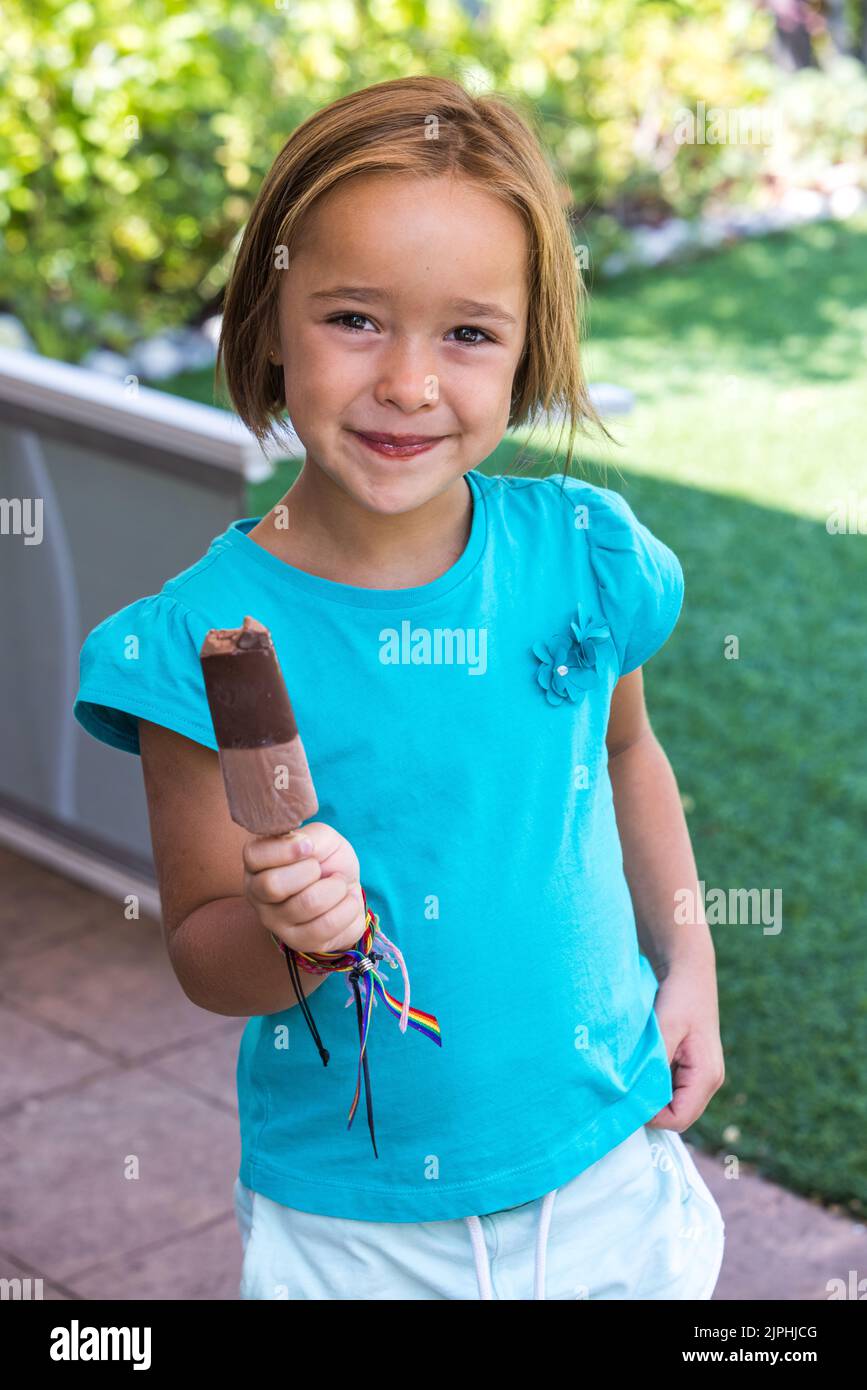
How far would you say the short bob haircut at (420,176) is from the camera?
4.77ft

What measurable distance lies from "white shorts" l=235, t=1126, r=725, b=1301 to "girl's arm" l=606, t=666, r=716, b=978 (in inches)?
10.3

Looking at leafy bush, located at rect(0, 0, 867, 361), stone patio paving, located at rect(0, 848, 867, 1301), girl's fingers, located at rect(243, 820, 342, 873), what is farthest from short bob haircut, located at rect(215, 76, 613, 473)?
leafy bush, located at rect(0, 0, 867, 361)

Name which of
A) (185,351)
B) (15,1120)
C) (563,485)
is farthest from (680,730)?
(185,351)

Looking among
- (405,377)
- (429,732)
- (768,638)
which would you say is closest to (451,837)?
(429,732)

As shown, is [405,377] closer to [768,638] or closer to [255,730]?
[255,730]

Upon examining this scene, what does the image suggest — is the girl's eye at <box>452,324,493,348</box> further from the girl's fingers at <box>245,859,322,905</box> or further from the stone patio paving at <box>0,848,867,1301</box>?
the stone patio paving at <box>0,848,867,1301</box>

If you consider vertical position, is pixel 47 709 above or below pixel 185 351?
below

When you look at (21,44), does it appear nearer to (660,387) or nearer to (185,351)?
(185,351)

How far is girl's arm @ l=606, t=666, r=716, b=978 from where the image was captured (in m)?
1.81

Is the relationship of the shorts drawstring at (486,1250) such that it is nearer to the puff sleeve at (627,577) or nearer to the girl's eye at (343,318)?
the puff sleeve at (627,577)

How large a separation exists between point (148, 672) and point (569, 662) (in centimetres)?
→ 39

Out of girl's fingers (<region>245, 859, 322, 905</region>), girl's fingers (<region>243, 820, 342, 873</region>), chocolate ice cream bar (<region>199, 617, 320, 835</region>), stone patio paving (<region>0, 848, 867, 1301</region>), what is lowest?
stone patio paving (<region>0, 848, 867, 1301</region>)

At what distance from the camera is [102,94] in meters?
7.61

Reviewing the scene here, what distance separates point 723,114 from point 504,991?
10.9m
